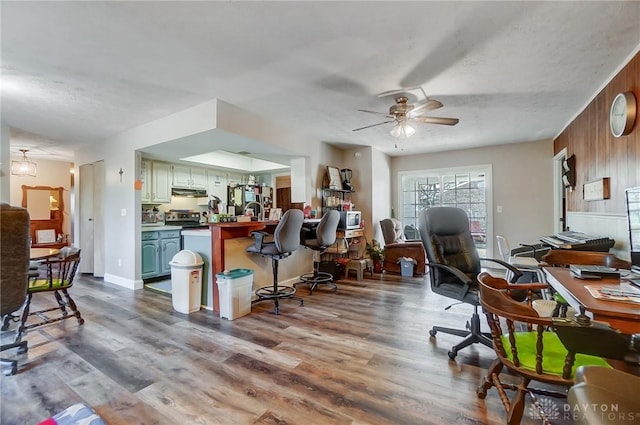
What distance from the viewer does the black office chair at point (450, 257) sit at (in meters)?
2.26

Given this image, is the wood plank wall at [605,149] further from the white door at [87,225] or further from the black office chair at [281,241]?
the white door at [87,225]

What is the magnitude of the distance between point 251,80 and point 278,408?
275 cm

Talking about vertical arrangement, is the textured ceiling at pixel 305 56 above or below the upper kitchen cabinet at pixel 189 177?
above

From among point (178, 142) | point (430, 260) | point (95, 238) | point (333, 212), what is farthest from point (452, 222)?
point (95, 238)

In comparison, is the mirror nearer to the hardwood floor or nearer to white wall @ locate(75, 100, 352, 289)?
white wall @ locate(75, 100, 352, 289)

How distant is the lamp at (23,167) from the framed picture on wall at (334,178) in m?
6.08

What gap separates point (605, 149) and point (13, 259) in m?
5.21

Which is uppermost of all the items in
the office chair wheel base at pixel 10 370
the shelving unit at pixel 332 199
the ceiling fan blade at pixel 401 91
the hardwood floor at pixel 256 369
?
the ceiling fan blade at pixel 401 91

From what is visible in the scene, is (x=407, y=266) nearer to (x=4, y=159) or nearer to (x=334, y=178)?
(x=334, y=178)

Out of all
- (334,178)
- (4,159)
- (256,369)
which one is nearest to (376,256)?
(334,178)

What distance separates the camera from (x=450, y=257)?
2.61 meters

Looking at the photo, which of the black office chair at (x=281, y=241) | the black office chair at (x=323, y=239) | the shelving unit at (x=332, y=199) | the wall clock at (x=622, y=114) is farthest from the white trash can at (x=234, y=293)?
the wall clock at (x=622, y=114)

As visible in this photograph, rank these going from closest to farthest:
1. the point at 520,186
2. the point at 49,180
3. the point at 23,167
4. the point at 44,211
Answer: the point at 520,186, the point at 23,167, the point at 44,211, the point at 49,180

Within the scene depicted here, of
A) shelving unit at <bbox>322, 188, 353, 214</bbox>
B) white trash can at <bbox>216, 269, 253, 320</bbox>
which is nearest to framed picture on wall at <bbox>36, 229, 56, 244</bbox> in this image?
white trash can at <bbox>216, 269, 253, 320</bbox>
